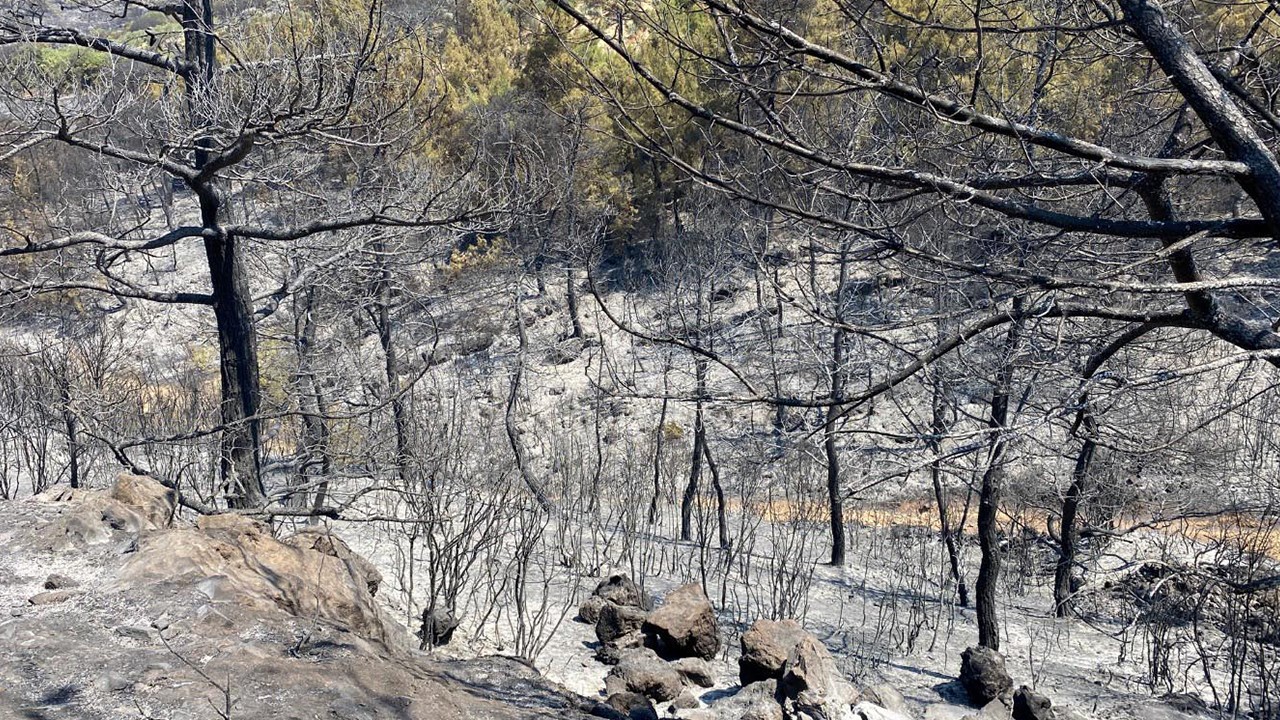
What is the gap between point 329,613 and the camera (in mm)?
5289

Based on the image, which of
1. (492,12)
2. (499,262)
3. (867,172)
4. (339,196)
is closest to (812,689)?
(867,172)

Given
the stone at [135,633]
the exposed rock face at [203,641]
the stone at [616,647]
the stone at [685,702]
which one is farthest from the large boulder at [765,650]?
the stone at [135,633]

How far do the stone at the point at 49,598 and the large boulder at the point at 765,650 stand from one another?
459 centimetres

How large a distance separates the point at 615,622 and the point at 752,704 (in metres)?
2.04

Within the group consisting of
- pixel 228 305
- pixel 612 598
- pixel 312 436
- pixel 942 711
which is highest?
pixel 228 305

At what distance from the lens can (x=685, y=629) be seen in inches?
326

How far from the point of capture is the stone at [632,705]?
5986 millimetres

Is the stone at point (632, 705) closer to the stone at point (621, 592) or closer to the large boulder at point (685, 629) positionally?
the large boulder at point (685, 629)

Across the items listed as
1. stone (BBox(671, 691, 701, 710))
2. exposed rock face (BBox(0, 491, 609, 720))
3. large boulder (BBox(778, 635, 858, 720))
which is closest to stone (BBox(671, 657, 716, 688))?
stone (BBox(671, 691, 701, 710))

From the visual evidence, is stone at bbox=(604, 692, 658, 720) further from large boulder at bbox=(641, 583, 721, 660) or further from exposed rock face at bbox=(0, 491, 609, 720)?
large boulder at bbox=(641, 583, 721, 660)

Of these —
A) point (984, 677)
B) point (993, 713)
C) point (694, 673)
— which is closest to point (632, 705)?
point (694, 673)

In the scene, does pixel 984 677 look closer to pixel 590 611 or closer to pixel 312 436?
pixel 590 611

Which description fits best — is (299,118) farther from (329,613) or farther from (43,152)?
(43,152)

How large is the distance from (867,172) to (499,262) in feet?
76.5
